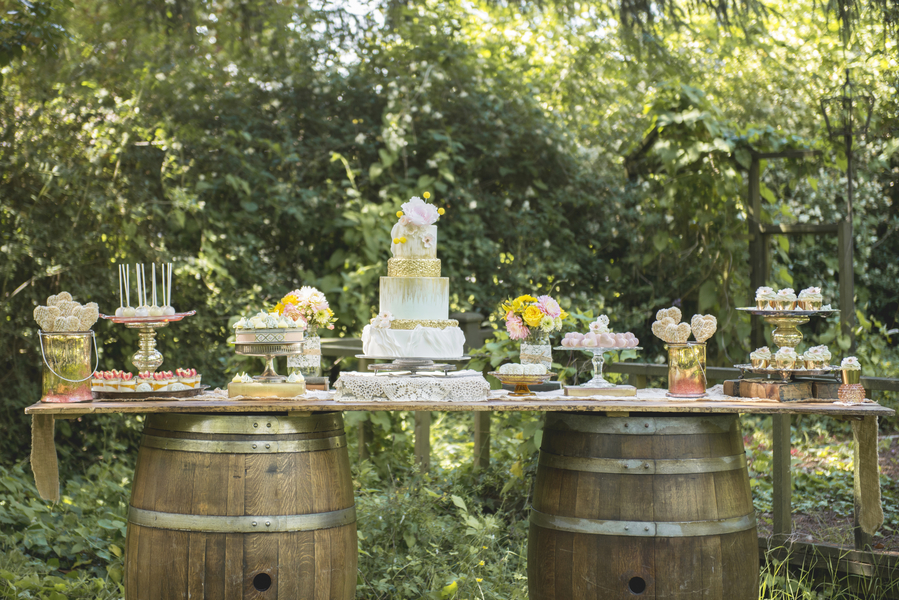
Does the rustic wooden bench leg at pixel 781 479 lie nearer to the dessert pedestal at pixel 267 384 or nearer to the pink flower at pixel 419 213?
the pink flower at pixel 419 213

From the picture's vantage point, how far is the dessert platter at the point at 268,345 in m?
2.72

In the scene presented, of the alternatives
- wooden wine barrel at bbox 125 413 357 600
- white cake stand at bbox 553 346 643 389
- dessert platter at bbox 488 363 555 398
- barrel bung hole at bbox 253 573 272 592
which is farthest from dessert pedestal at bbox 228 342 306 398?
white cake stand at bbox 553 346 643 389

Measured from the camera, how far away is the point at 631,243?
254 inches

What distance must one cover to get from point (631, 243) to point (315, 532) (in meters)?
4.40

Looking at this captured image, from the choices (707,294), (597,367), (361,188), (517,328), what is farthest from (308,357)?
(707,294)

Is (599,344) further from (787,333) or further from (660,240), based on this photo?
(660,240)

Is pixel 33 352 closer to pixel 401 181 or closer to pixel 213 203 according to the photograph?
pixel 213 203

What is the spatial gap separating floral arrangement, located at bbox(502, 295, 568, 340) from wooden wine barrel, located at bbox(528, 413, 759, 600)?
0.41 m

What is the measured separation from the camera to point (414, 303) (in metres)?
2.91

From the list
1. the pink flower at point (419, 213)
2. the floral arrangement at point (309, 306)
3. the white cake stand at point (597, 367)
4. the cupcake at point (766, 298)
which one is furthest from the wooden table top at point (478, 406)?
the pink flower at point (419, 213)

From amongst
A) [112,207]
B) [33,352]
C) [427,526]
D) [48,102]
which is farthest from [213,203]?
[427,526]

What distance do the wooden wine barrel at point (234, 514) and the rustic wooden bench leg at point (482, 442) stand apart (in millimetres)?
1922

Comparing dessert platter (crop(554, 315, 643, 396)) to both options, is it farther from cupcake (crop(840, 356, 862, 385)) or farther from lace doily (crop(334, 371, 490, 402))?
cupcake (crop(840, 356, 862, 385))

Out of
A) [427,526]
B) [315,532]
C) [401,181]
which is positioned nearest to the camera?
[315,532]
